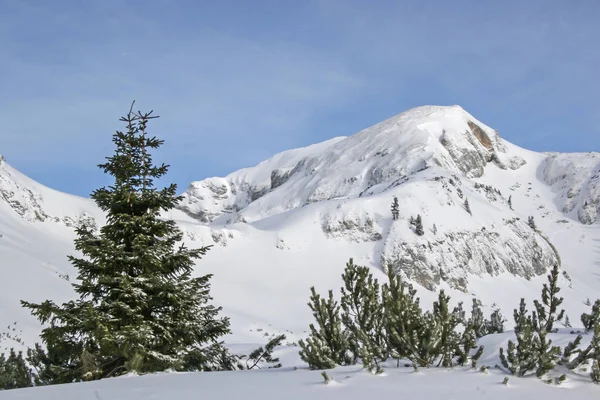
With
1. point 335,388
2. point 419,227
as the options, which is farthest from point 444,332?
point 419,227

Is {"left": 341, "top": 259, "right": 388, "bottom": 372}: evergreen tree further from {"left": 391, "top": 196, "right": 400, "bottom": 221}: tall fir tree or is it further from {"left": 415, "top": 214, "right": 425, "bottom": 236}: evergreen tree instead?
{"left": 391, "top": 196, "right": 400, "bottom": 221}: tall fir tree

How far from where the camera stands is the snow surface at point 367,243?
6.19m

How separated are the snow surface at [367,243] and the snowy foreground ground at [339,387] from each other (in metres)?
0.03

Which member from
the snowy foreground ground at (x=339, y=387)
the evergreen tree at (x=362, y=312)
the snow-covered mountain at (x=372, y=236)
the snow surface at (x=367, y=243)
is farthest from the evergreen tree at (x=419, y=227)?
the snowy foreground ground at (x=339, y=387)

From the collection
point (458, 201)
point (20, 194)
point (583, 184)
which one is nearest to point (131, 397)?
point (20, 194)

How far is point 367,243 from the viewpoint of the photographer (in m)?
56.9

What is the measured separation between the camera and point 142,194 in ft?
30.7

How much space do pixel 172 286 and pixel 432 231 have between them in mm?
53013

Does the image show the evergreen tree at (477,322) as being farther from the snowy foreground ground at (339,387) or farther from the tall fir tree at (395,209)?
the tall fir tree at (395,209)

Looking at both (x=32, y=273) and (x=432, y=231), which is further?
(x=432, y=231)

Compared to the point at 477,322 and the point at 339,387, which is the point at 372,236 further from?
the point at 339,387

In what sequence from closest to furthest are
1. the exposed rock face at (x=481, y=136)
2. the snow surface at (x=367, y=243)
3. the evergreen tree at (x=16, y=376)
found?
1. the snow surface at (x=367, y=243)
2. the evergreen tree at (x=16, y=376)
3. the exposed rock face at (x=481, y=136)

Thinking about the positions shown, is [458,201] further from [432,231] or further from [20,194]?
[20,194]

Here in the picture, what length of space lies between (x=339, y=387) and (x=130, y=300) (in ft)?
14.9
